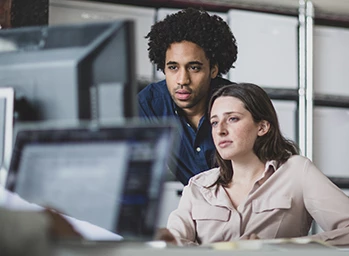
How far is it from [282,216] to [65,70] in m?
1.04

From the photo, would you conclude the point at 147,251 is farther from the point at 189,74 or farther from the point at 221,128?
the point at 189,74

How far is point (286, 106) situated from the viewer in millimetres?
2676

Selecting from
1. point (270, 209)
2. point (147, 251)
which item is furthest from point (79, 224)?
point (270, 209)

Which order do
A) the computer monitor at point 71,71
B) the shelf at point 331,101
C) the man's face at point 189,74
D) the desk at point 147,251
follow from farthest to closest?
the shelf at point 331,101
the man's face at point 189,74
the computer monitor at point 71,71
the desk at point 147,251

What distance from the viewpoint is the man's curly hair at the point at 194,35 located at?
6.94 feet

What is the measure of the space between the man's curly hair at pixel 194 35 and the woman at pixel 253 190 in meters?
0.37

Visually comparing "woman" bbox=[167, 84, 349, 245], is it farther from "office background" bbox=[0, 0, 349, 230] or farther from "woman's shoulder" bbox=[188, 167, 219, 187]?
"office background" bbox=[0, 0, 349, 230]

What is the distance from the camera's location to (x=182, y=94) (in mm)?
2107

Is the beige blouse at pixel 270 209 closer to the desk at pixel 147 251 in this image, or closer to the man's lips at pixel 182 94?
the man's lips at pixel 182 94

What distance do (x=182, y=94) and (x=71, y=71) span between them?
1.40 meters

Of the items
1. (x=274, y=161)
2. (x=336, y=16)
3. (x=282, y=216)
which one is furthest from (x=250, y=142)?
(x=336, y=16)

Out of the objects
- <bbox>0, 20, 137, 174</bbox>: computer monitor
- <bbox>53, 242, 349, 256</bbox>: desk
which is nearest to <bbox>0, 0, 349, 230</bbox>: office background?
<bbox>0, 20, 137, 174</bbox>: computer monitor

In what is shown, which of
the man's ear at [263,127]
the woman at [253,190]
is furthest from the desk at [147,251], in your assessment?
the man's ear at [263,127]

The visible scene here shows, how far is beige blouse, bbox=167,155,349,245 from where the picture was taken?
1.54m
